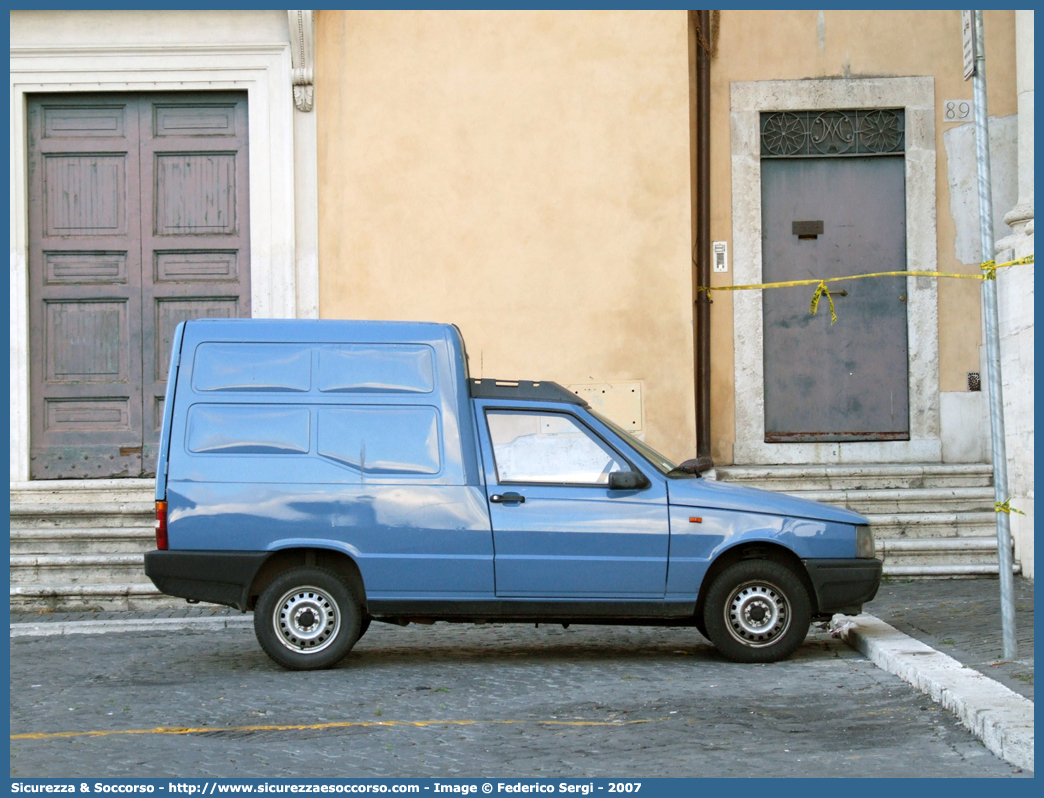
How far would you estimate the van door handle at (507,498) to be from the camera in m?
7.69

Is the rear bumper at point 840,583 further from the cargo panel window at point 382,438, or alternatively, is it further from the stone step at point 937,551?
the stone step at point 937,551

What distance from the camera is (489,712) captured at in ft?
21.0

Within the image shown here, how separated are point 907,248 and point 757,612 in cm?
645

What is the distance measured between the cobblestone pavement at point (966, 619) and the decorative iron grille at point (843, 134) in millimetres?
4490

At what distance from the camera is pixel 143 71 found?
496 inches

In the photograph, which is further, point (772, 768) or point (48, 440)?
point (48, 440)

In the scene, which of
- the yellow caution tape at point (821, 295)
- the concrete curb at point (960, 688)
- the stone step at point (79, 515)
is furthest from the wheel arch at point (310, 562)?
the yellow caution tape at point (821, 295)

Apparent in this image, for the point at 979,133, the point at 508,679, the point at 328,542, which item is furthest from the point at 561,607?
the point at 979,133


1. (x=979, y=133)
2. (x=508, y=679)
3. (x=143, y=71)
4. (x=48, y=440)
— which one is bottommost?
(x=508, y=679)

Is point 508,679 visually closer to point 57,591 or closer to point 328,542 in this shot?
point 328,542

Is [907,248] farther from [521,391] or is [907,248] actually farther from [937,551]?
[521,391]

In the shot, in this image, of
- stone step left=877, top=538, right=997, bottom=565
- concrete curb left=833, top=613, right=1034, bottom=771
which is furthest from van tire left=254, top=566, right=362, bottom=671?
stone step left=877, top=538, right=997, bottom=565

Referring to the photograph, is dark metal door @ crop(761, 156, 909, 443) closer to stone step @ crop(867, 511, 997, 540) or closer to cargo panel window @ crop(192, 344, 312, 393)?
stone step @ crop(867, 511, 997, 540)

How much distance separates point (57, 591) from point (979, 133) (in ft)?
27.3
